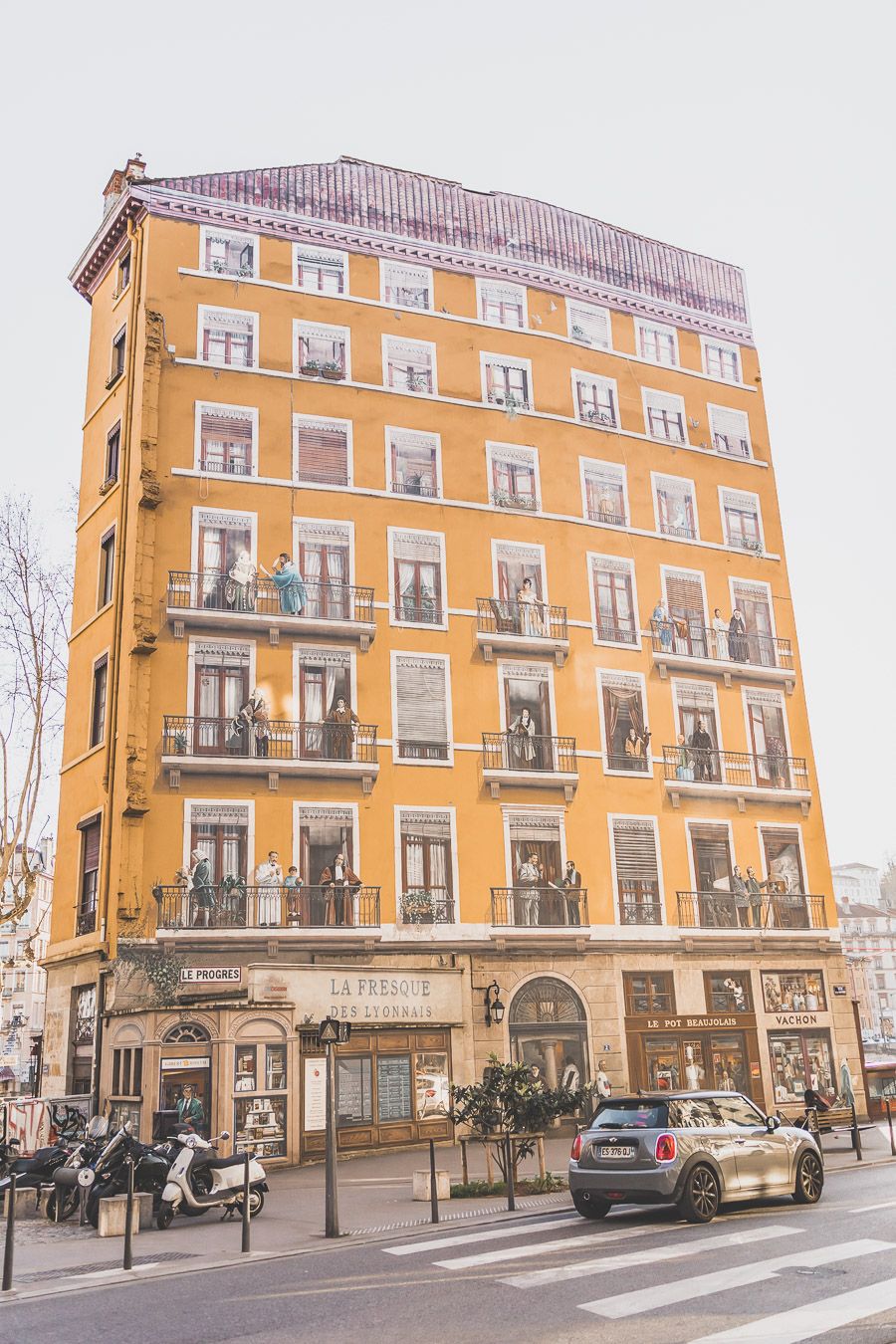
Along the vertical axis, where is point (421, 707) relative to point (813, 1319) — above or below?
above

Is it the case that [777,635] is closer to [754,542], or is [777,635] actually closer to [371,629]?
[754,542]

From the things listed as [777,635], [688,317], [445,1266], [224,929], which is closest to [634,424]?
[688,317]

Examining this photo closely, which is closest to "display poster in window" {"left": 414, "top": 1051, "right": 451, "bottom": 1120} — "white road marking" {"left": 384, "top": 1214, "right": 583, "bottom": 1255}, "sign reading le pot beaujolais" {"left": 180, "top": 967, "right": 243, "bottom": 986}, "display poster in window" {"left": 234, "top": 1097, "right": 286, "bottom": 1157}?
"display poster in window" {"left": 234, "top": 1097, "right": 286, "bottom": 1157}

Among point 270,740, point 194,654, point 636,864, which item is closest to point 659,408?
point 636,864

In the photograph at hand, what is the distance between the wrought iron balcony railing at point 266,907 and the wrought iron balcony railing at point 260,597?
21.8ft

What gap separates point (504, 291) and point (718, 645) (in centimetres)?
1233

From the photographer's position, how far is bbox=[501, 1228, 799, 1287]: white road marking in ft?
34.3

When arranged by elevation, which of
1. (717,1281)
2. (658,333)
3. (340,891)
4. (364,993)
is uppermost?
(658,333)

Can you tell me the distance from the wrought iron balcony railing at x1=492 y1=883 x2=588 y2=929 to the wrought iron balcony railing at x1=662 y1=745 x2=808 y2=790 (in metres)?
4.68

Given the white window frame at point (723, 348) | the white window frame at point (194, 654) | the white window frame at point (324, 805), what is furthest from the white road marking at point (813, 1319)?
the white window frame at point (723, 348)

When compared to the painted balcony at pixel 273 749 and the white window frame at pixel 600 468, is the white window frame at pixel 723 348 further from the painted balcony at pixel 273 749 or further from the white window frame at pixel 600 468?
the painted balcony at pixel 273 749

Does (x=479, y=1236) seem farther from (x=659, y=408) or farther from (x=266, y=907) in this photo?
(x=659, y=408)

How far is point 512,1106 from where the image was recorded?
1625 cm

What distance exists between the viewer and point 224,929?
997 inches
